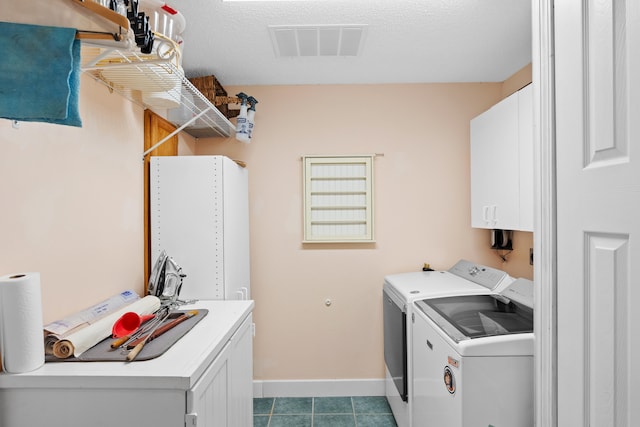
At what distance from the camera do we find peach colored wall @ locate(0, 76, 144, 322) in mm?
1211

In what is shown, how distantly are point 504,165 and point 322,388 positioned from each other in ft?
7.03

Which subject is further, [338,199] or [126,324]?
[338,199]

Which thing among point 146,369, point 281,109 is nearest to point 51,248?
point 146,369

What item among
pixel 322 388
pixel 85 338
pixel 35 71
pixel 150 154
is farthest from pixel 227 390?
pixel 322 388

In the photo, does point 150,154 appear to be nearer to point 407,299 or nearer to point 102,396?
point 102,396

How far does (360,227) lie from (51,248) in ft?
6.69

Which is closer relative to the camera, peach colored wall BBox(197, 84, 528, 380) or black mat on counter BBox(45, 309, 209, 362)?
black mat on counter BBox(45, 309, 209, 362)

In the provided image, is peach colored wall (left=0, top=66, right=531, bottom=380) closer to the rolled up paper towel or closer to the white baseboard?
the white baseboard

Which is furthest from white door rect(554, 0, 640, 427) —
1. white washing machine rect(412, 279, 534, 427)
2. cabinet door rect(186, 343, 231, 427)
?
cabinet door rect(186, 343, 231, 427)

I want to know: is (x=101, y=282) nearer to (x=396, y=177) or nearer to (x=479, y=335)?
(x=479, y=335)

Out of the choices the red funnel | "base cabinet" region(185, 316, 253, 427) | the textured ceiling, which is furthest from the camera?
the textured ceiling

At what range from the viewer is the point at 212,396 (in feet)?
4.16

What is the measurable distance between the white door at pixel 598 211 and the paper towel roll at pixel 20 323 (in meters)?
1.49

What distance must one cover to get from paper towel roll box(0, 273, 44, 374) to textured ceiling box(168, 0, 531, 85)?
4.69ft
